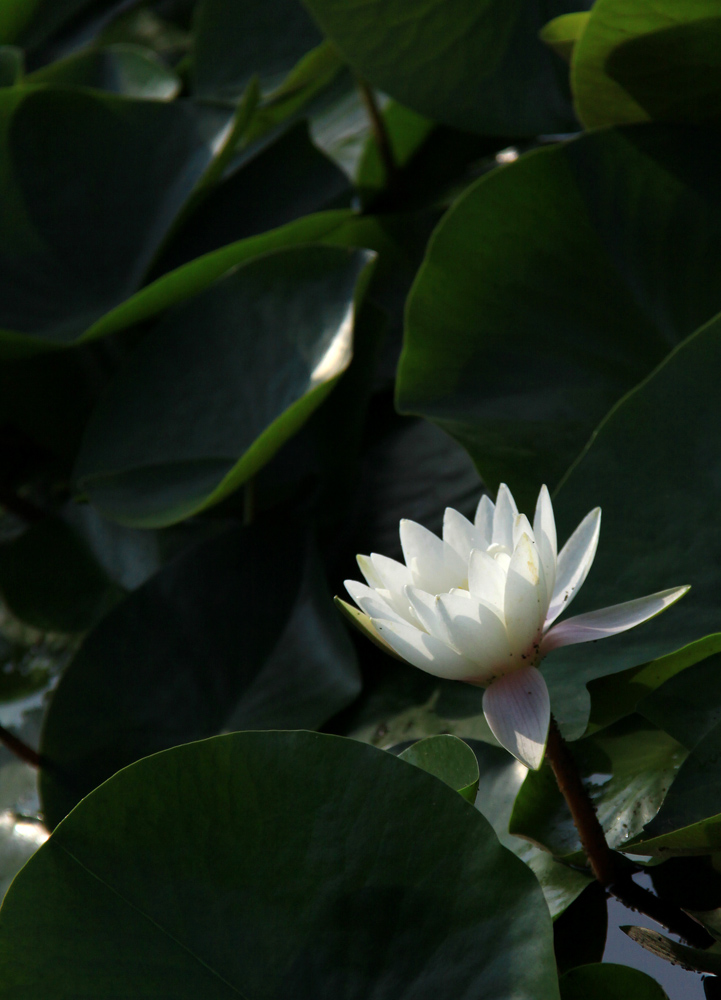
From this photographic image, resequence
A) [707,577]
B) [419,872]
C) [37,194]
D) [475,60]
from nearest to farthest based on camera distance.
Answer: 1. [419,872]
2. [707,577]
3. [475,60]
4. [37,194]

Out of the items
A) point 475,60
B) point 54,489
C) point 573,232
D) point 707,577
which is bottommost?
point 54,489

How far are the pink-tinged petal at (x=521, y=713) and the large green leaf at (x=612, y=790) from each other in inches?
4.6

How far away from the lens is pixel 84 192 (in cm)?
132

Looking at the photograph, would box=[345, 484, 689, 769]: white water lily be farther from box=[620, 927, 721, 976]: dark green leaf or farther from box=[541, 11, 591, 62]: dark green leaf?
box=[541, 11, 591, 62]: dark green leaf

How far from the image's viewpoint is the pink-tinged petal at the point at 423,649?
1.72 ft

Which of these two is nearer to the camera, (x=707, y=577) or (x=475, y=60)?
(x=707, y=577)

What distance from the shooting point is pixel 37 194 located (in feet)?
4.28

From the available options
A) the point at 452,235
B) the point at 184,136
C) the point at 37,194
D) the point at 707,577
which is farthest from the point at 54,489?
the point at 707,577

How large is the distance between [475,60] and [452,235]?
313mm

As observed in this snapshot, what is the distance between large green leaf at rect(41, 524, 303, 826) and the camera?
0.93m

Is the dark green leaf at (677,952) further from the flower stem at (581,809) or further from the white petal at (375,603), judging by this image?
the white petal at (375,603)

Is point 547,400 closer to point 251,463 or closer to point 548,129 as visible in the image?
point 251,463

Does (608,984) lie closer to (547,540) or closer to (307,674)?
(547,540)

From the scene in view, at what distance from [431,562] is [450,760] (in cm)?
15
